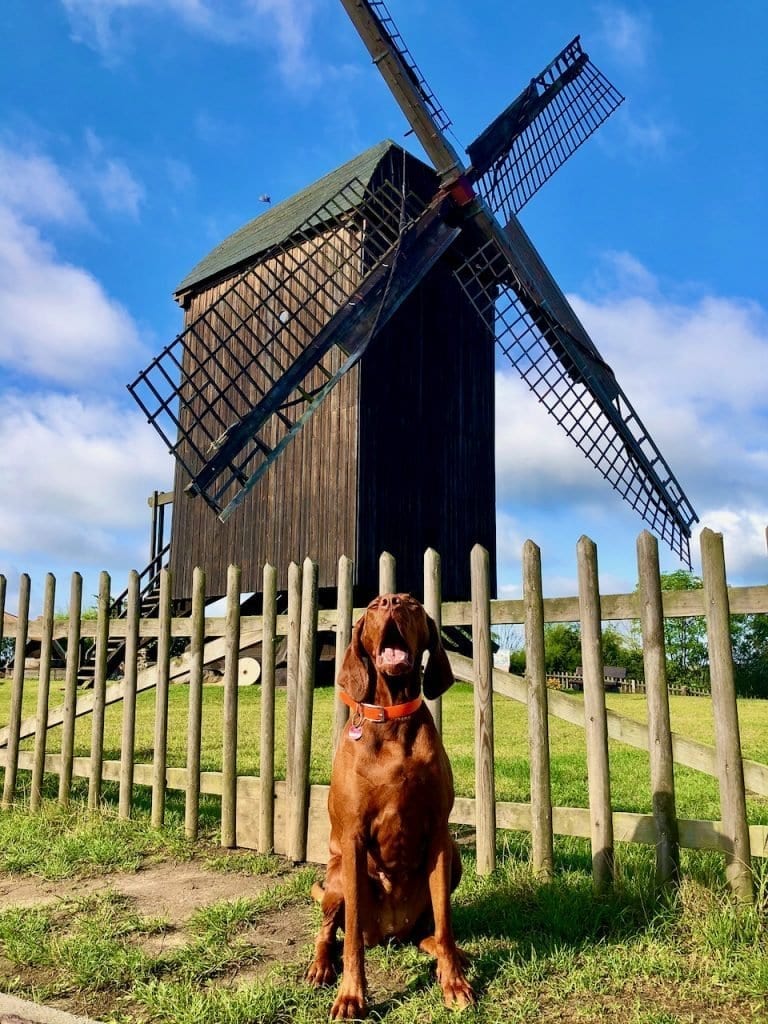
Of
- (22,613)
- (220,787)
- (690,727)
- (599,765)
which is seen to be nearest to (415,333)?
(690,727)

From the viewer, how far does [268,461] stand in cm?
1034

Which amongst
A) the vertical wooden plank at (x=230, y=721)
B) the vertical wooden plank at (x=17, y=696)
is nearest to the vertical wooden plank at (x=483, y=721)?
the vertical wooden plank at (x=230, y=721)

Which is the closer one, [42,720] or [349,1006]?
[349,1006]

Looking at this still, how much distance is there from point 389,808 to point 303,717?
210 cm

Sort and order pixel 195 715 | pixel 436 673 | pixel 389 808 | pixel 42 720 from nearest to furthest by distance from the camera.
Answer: pixel 389 808 < pixel 436 673 < pixel 195 715 < pixel 42 720

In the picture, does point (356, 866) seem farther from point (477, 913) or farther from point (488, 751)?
point (488, 751)

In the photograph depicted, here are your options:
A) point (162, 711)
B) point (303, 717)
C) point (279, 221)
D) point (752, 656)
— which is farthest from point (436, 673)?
point (752, 656)

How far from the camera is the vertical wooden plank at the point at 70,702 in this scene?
642cm

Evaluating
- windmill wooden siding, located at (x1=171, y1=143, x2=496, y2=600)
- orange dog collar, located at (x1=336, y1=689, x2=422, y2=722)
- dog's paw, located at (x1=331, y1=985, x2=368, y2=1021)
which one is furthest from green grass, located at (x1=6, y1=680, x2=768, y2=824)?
windmill wooden siding, located at (x1=171, y1=143, x2=496, y2=600)

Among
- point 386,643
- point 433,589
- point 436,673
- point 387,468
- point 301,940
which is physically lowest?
point 301,940

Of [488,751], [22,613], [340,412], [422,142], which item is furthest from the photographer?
[340,412]

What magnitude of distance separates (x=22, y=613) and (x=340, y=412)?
8099 millimetres

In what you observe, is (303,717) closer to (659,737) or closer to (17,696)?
(659,737)

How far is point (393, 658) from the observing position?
3.05 meters
